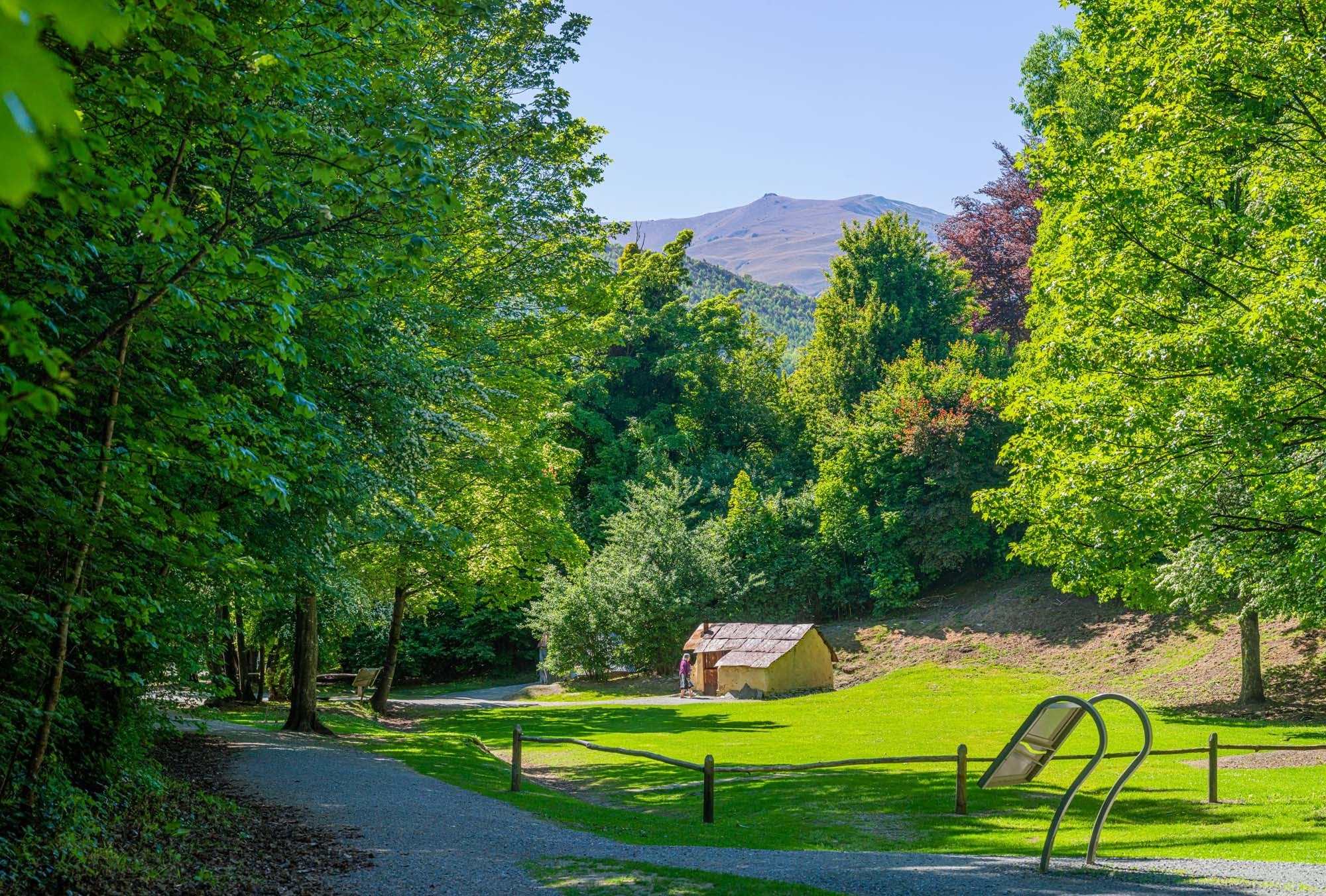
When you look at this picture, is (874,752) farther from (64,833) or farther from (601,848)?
(64,833)

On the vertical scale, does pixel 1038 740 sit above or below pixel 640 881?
above

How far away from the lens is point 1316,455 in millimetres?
13719

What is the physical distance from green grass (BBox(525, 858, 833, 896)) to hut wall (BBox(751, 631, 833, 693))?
22.8m

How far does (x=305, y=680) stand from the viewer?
2036 centimetres

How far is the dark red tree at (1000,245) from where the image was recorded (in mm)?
45312

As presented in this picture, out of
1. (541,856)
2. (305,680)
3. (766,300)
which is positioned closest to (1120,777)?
(541,856)

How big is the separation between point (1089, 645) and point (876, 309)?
840 inches

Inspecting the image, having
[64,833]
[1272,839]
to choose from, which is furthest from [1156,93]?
[64,833]

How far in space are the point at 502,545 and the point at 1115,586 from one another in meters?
15.4

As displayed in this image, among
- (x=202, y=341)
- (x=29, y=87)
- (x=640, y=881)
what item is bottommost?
(x=640, y=881)

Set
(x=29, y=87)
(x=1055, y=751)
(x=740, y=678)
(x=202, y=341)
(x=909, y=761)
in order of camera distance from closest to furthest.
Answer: (x=29, y=87)
(x=202, y=341)
(x=1055, y=751)
(x=909, y=761)
(x=740, y=678)

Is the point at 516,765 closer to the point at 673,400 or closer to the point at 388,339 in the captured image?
the point at 388,339

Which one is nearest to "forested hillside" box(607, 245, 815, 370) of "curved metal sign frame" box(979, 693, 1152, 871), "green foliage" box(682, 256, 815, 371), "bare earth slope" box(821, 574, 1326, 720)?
"green foliage" box(682, 256, 815, 371)

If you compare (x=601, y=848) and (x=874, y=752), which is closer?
(x=601, y=848)
